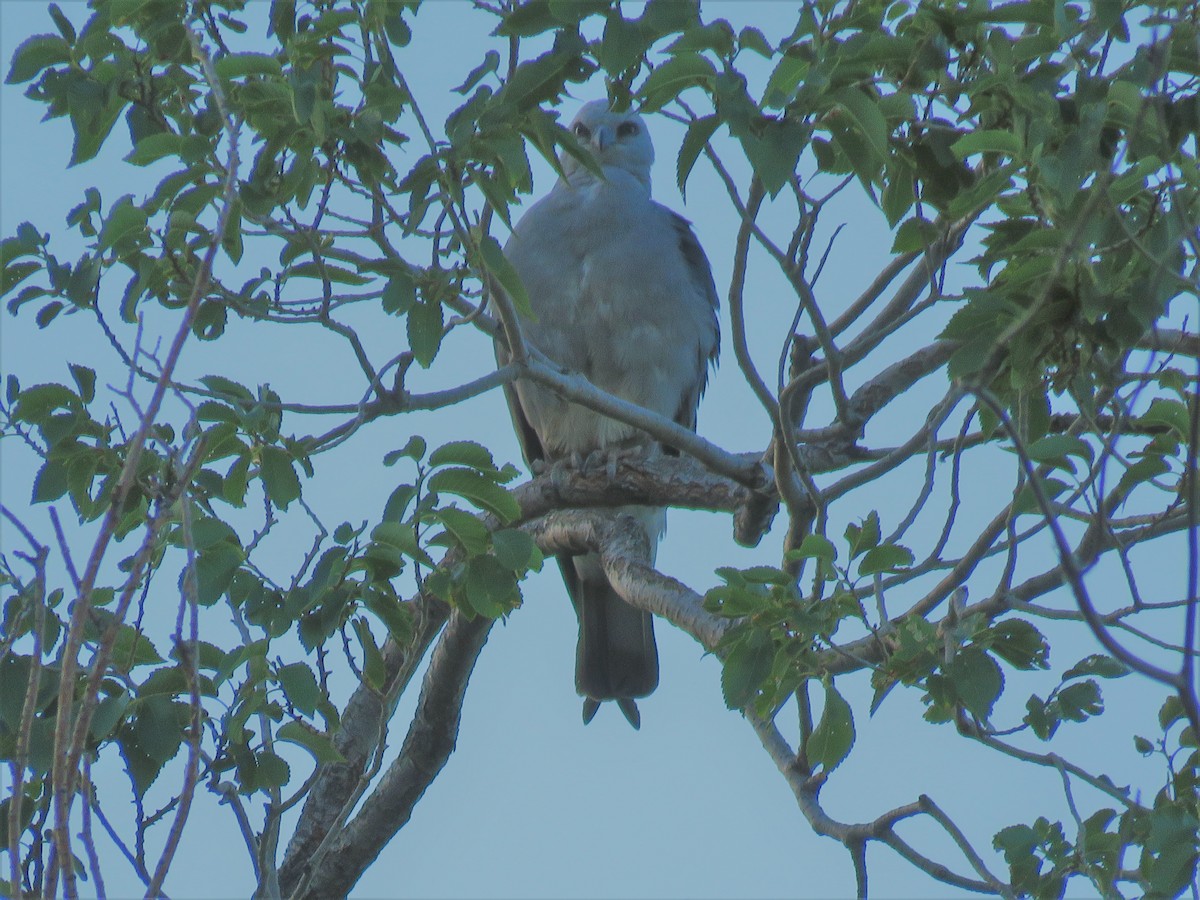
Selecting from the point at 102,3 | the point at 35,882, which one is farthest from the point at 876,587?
the point at 102,3

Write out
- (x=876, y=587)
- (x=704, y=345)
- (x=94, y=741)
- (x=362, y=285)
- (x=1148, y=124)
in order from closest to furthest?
(x=1148, y=124)
(x=94, y=741)
(x=876, y=587)
(x=362, y=285)
(x=704, y=345)

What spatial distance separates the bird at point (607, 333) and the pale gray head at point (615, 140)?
36 centimetres

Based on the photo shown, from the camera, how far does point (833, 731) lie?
2.91m

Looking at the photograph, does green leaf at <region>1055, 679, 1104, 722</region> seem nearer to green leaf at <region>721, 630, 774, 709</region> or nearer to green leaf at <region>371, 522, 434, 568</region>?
green leaf at <region>721, 630, 774, 709</region>

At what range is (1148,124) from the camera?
8.02 ft

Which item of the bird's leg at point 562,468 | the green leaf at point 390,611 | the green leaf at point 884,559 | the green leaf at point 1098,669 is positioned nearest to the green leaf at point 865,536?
the green leaf at point 884,559

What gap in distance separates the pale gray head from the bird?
0.36 metres

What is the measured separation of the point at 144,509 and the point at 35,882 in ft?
2.50

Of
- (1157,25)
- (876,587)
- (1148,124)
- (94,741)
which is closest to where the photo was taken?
(1157,25)

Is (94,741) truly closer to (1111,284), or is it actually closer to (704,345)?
(1111,284)

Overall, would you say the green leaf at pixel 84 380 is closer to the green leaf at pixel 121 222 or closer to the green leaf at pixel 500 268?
the green leaf at pixel 121 222

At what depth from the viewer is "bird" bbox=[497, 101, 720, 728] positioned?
19.5ft

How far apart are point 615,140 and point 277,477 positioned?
445 cm

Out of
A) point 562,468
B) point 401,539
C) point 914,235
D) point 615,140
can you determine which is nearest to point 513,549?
point 401,539
